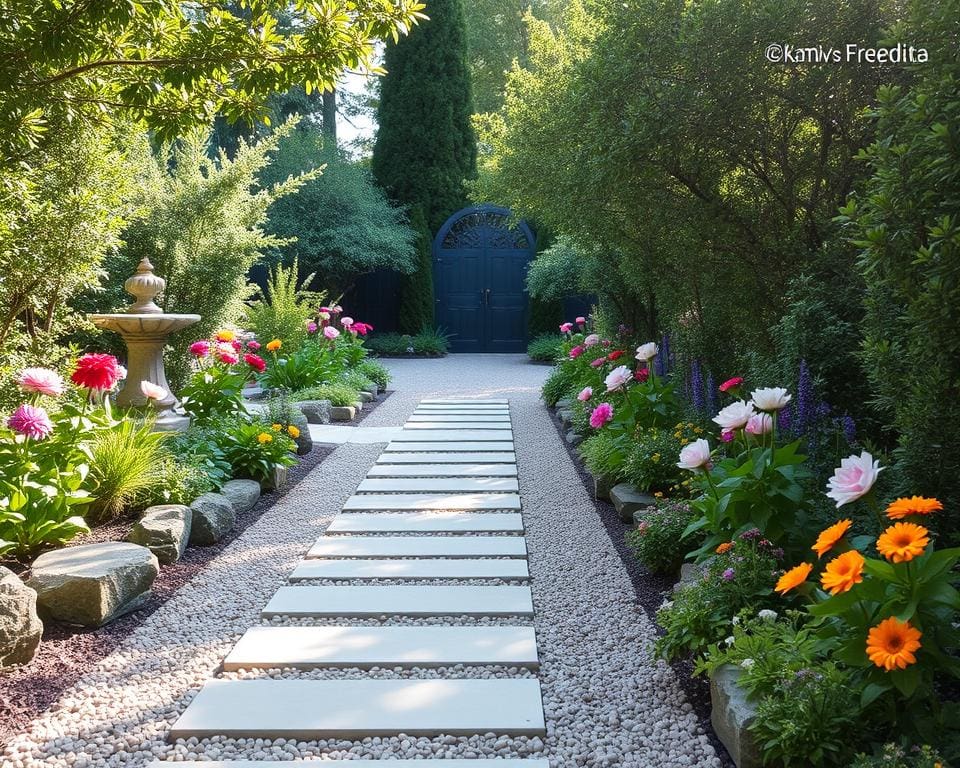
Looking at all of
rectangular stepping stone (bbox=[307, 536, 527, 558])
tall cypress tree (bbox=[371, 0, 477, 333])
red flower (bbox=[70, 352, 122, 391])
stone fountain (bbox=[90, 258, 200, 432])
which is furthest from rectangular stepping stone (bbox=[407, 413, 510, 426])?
tall cypress tree (bbox=[371, 0, 477, 333])

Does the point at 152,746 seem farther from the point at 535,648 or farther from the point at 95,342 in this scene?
the point at 95,342

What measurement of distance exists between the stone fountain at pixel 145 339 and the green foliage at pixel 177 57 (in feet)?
7.12

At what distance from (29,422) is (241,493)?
1750 millimetres

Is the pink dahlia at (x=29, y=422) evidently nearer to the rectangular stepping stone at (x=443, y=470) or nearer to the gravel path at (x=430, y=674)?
the gravel path at (x=430, y=674)

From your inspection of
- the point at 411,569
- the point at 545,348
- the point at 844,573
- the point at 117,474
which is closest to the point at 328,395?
the point at 117,474

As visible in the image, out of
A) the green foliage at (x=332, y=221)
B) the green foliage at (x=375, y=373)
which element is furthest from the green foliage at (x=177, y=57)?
the green foliage at (x=332, y=221)

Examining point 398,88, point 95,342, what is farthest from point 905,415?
point 398,88

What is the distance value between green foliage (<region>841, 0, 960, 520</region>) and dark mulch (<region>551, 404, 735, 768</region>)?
3.18 ft

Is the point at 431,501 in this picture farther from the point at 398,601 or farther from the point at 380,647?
the point at 380,647

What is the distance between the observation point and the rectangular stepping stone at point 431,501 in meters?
5.03

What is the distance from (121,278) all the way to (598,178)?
5.47 meters

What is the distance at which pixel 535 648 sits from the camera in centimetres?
295

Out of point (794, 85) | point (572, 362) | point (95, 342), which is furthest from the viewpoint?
point (572, 362)

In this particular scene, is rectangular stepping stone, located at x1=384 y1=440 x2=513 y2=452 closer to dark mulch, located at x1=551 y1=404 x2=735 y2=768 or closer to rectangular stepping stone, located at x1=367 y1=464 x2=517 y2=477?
rectangular stepping stone, located at x1=367 y1=464 x2=517 y2=477
